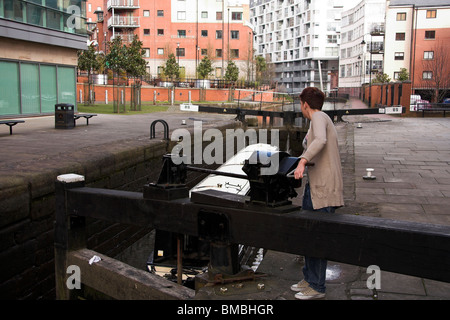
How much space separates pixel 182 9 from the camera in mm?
60906

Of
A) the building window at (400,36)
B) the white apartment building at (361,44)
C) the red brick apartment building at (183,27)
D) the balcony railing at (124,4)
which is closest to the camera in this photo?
the building window at (400,36)

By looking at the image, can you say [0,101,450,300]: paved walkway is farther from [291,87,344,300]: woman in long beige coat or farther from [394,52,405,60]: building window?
[394,52,405,60]: building window

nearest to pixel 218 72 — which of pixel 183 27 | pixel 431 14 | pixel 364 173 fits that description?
pixel 183 27

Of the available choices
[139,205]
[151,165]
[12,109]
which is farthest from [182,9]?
[139,205]

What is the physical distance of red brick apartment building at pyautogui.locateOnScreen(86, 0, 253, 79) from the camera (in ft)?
199

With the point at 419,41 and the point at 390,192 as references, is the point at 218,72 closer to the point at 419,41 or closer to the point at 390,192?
the point at 419,41

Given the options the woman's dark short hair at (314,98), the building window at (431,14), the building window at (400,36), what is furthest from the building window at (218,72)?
the woman's dark short hair at (314,98)

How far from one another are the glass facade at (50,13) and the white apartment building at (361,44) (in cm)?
4365

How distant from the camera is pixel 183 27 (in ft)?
201

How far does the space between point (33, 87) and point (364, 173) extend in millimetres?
14668

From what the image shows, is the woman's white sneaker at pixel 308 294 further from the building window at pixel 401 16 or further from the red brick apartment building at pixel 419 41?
the building window at pixel 401 16

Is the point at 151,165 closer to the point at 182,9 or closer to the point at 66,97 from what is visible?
the point at 66,97

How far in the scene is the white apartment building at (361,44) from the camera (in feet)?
212

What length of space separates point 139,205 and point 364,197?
5.63 meters
